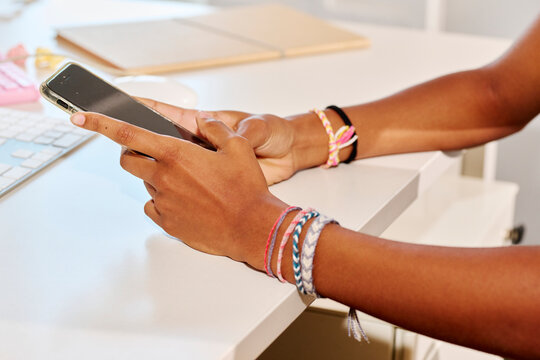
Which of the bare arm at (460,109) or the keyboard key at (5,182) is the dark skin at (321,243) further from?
the keyboard key at (5,182)

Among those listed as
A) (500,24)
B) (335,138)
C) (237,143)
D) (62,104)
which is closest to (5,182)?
(62,104)

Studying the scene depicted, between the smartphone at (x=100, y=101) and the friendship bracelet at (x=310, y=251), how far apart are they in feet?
0.49

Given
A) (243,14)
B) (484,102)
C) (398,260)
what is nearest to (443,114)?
(484,102)

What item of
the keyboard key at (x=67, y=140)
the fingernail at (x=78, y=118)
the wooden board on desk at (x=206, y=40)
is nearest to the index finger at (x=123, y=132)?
the fingernail at (x=78, y=118)

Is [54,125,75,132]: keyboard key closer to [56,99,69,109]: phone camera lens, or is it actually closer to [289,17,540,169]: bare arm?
[56,99,69,109]: phone camera lens

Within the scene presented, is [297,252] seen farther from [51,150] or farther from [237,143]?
[51,150]

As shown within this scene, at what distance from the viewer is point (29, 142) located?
88cm

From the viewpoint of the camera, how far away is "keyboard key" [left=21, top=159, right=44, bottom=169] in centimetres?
84

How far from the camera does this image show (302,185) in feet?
2.69

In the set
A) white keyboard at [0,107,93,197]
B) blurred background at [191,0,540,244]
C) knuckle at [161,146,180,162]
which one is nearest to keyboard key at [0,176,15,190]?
white keyboard at [0,107,93,197]

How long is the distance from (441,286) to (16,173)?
0.47m

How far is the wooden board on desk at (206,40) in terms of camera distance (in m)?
1.20

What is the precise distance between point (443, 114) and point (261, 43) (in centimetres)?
44

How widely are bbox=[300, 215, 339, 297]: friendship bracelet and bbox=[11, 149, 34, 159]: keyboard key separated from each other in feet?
1.21
